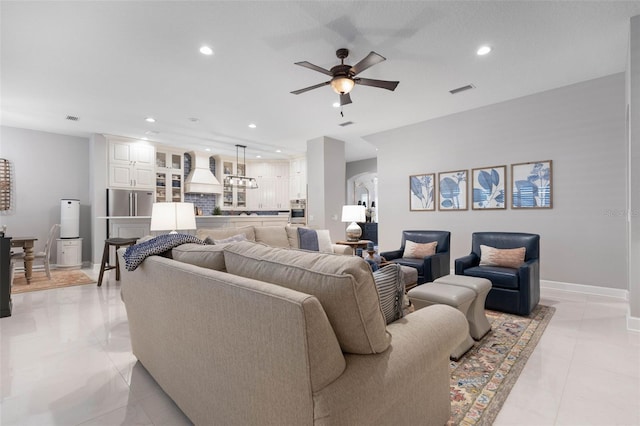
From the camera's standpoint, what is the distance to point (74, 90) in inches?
163

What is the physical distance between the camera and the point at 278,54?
3.27 metres

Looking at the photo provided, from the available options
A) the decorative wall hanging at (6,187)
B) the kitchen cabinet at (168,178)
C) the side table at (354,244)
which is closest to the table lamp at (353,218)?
the side table at (354,244)

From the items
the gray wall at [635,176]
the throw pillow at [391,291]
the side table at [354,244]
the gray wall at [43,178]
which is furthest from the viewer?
the gray wall at [43,178]

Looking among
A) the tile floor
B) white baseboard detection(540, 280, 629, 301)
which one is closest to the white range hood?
the tile floor

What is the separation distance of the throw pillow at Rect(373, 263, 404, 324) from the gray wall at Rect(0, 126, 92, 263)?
7.42 meters

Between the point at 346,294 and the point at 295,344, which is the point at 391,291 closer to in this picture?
the point at 346,294

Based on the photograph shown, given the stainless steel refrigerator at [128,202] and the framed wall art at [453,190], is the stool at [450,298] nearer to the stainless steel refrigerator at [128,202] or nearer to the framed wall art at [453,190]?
the framed wall art at [453,190]

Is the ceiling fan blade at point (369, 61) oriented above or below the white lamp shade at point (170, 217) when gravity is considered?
above

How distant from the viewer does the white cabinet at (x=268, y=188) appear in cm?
892

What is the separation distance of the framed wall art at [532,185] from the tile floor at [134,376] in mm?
1634

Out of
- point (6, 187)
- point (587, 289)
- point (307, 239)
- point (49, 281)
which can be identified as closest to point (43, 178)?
point (6, 187)

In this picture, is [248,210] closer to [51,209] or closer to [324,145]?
[324,145]

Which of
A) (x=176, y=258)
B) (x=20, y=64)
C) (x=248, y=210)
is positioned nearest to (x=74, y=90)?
(x=20, y=64)

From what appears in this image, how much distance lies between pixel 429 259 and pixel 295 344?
333 centimetres
